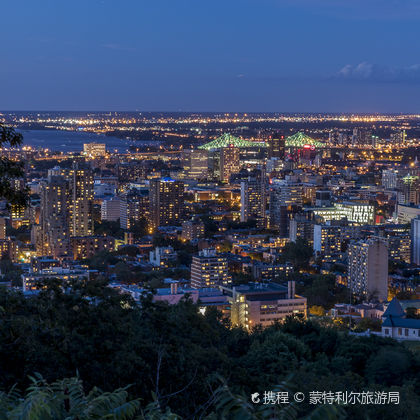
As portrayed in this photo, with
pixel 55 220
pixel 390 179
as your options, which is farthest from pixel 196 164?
pixel 55 220

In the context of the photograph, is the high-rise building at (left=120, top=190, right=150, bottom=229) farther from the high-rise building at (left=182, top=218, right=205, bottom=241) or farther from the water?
the water

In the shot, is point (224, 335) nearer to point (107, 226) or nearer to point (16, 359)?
point (16, 359)

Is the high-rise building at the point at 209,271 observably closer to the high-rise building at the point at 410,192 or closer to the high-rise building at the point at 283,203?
the high-rise building at the point at 283,203

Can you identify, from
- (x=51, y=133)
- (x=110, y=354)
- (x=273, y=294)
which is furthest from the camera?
(x=51, y=133)

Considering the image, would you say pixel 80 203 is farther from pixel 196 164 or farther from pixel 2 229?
pixel 196 164

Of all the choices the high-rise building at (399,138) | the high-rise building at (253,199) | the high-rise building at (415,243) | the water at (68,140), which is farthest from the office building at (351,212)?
the high-rise building at (399,138)

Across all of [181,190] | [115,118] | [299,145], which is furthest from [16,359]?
[115,118]

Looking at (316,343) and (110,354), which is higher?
(110,354)
